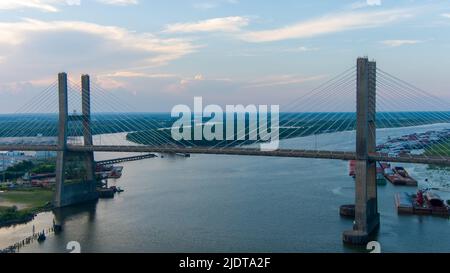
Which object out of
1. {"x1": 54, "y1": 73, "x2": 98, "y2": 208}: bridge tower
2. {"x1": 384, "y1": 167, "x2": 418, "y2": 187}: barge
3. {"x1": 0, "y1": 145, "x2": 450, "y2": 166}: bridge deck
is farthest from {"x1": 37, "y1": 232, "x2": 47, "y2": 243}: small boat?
{"x1": 384, "y1": 167, "x2": 418, "y2": 187}: barge

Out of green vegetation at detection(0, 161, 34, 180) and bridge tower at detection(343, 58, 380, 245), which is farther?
green vegetation at detection(0, 161, 34, 180)

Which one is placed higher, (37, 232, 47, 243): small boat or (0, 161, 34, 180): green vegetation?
(0, 161, 34, 180): green vegetation

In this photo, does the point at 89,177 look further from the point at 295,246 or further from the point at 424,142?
the point at 424,142

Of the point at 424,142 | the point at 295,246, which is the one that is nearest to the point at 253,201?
the point at 295,246

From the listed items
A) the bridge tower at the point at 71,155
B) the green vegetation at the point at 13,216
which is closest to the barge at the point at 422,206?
the bridge tower at the point at 71,155

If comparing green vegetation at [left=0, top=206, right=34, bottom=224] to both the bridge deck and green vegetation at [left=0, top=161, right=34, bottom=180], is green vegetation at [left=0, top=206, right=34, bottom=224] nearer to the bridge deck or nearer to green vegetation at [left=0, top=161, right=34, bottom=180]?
the bridge deck

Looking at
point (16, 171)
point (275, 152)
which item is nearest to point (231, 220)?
point (275, 152)
